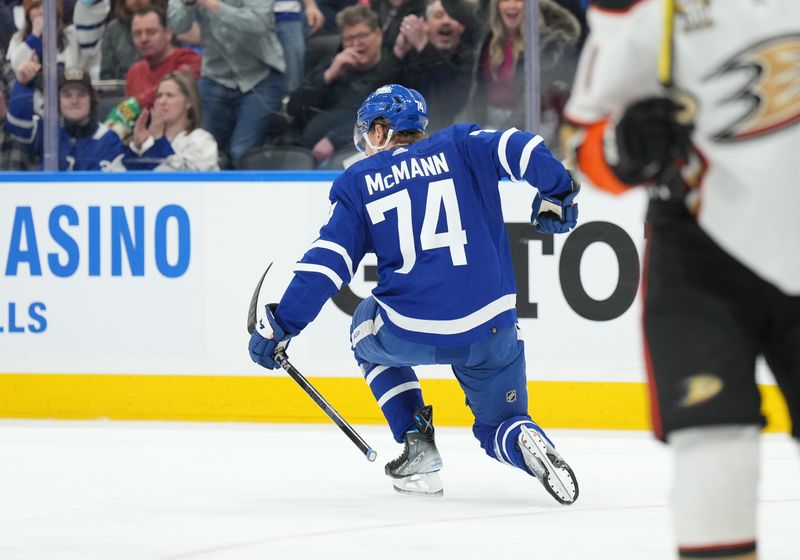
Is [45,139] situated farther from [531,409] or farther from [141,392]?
[531,409]

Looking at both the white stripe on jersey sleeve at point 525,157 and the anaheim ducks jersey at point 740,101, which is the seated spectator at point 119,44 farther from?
the anaheim ducks jersey at point 740,101

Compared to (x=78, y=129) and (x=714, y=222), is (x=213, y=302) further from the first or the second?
(x=714, y=222)

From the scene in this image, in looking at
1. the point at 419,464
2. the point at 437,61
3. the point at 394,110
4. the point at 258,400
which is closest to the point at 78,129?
the point at 258,400

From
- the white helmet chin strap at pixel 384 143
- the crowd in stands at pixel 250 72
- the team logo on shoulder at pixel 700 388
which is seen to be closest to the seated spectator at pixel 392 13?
the crowd in stands at pixel 250 72

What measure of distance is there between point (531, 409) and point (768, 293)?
3316mm

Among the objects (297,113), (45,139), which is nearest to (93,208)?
(45,139)

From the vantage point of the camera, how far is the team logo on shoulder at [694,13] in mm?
1841

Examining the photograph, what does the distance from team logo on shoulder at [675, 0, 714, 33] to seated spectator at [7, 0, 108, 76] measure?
407 cm

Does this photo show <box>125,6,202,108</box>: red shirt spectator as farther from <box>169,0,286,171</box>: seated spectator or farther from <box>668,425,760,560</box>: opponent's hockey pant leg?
<box>668,425,760,560</box>: opponent's hockey pant leg

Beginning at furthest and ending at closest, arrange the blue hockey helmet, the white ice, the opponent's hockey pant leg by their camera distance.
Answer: the blue hockey helmet
the white ice
the opponent's hockey pant leg

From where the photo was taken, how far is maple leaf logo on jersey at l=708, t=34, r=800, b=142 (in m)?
1.83

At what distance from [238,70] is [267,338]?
76.8 inches

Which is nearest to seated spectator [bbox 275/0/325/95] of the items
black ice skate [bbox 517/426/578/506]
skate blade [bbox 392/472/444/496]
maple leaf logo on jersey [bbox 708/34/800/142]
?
skate blade [bbox 392/472/444/496]

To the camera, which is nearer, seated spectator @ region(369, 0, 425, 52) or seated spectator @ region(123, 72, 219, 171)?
seated spectator @ region(369, 0, 425, 52)
